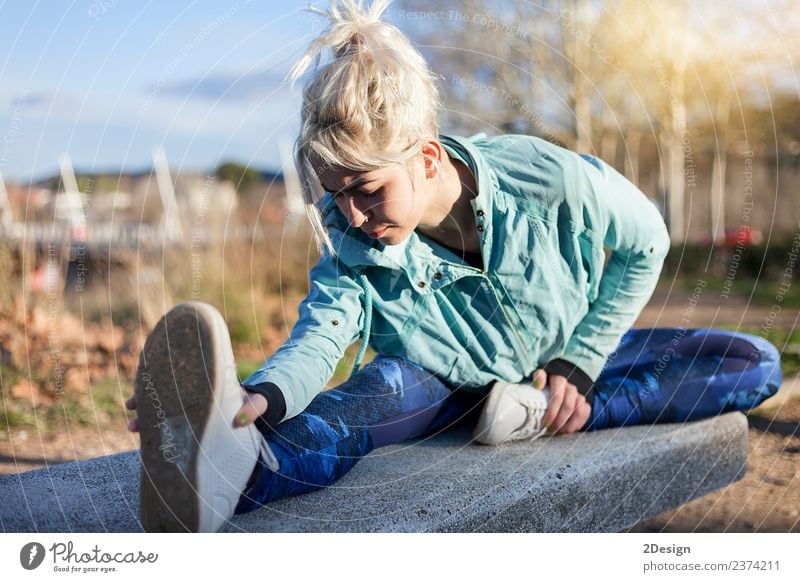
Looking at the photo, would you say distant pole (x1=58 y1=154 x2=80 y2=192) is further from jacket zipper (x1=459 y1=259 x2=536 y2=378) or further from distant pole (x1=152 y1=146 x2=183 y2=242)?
jacket zipper (x1=459 y1=259 x2=536 y2=378)

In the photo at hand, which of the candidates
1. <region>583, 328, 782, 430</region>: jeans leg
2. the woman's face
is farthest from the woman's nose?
<region>583, 328, 782, 430</region>: jeans leg

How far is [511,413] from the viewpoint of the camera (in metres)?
1.79

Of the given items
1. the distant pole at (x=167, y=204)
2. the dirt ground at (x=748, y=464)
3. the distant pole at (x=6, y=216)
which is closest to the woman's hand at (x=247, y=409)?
the dirt ground at (x=748, y=464)

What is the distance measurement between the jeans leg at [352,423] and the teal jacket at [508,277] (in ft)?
0.16

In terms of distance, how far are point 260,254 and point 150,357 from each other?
3095 mm

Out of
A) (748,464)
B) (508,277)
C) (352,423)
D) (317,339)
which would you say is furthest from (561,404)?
(748,464)

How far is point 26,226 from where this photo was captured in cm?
332

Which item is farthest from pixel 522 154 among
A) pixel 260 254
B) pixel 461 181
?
pixel 260 254

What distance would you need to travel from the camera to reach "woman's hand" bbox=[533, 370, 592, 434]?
72.4 inches

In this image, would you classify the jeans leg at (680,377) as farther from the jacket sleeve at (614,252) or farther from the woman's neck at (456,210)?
the woman's neck at (456,210)

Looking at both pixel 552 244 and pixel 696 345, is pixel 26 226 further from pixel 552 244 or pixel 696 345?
pixel 696 345

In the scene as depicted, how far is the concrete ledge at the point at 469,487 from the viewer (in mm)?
1524
